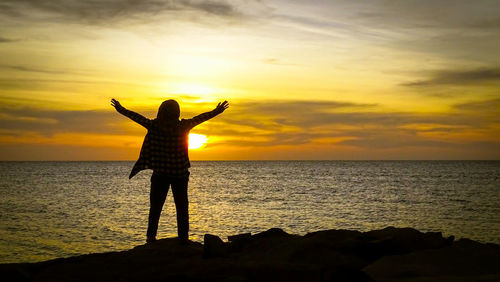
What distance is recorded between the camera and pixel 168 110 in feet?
28.4

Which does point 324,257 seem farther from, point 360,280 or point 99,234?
point 99,234

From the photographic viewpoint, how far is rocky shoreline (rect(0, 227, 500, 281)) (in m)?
5.98

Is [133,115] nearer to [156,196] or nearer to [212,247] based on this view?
[156,196]

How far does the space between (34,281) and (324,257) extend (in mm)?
4145

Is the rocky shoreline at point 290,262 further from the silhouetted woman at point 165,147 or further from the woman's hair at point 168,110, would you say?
the woman's hair at point 168,110

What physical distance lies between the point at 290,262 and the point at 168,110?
11.1 feet

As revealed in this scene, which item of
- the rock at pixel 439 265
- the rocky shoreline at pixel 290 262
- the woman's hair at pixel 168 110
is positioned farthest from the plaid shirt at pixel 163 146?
the rock at pixel 439 265

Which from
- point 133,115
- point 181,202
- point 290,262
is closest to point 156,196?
point 181,202

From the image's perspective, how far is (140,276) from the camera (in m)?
6.41

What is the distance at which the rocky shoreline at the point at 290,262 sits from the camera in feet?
19.6

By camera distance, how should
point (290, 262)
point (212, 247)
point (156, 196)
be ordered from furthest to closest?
point (156, 196) → point (212, 247) → point (290, 262)

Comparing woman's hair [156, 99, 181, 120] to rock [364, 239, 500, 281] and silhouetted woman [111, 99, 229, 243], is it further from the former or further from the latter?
rock [364, 239, 500, 281]

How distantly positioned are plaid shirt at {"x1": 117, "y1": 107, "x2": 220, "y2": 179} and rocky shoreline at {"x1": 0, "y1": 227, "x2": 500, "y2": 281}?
1.39 meters

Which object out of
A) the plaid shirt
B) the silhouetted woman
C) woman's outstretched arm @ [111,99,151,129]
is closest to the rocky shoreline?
the silhouetted woman
